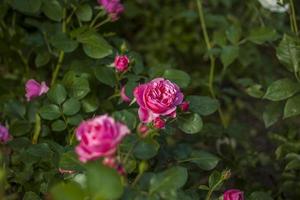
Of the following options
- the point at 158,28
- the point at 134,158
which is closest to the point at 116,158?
the point at 134,158

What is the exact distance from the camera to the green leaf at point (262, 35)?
2080 millimetres

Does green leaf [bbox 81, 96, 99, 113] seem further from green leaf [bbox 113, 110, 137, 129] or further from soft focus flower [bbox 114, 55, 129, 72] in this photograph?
green leaf [bbox 113, 110, 137, 129]

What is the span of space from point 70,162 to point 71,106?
34cm

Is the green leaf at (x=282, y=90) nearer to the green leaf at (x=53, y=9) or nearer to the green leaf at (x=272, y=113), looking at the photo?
the green leaf at (x=272, y=113)

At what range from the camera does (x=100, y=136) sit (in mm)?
1036

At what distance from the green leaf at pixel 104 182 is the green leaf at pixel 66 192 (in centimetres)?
4

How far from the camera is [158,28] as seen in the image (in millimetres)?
3641

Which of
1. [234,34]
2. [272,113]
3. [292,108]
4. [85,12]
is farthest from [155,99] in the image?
[234,34]

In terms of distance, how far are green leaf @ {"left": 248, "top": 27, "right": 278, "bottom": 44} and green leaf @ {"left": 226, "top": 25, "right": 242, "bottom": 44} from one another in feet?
0.19

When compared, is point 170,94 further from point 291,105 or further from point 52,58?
point 52,58

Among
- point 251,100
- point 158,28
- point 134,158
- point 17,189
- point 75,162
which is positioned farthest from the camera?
point 158,28

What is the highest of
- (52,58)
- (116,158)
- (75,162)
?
(116,158)

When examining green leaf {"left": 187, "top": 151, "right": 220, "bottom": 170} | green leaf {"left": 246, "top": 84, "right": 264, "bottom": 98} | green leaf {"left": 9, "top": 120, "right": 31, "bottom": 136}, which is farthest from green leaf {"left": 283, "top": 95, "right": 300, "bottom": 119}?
green leaf {"left": 9, "top": 120, "right": 31, "bottom": 136}

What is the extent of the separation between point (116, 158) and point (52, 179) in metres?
0.54
